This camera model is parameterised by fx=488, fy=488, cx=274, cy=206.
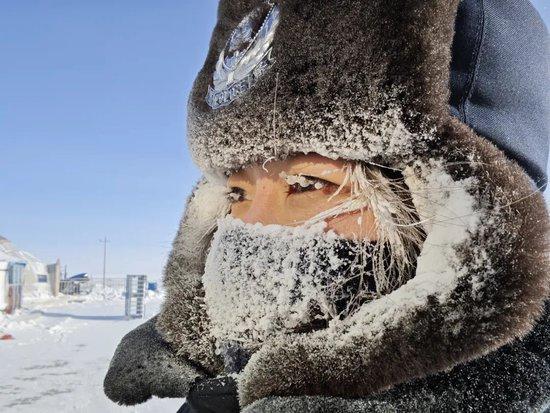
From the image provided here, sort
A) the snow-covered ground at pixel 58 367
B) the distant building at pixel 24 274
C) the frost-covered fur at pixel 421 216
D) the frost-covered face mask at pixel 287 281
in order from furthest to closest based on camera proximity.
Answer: the distant building at pixel 24 274 → the snow-covered ground at pixel 58 367 → the frost-covered face mask at pixel 287 281 → the frost-covered fur at pixel 421 216

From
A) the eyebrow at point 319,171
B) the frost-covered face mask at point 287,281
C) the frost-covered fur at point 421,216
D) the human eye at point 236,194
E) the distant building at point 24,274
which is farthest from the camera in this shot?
the distant building at point 24,274

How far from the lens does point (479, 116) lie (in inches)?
43.3

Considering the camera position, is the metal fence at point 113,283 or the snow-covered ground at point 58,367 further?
the metal fence at point 113,283

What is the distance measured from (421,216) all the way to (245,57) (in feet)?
2.15

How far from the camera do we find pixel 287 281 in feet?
3.59

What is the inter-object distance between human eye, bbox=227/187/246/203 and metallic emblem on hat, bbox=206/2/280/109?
0.27 metres

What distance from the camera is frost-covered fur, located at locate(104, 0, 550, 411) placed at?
0.86 metres

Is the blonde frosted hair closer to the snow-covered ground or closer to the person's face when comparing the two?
the person's face

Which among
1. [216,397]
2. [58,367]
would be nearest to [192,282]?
[216,397]

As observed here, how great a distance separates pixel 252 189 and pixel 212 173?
0.19 m

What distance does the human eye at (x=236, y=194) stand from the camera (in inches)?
59.4

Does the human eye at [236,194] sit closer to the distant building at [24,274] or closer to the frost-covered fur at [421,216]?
the frost-covered fur at [421,216]

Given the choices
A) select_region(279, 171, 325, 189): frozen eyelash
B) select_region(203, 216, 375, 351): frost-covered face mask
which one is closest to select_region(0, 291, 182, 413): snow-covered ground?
select_region(203, 216, 375, 351): frost-covered face mask

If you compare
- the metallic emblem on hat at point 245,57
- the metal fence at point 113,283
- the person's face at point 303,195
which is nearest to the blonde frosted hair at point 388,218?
the person's face at point 303,195
